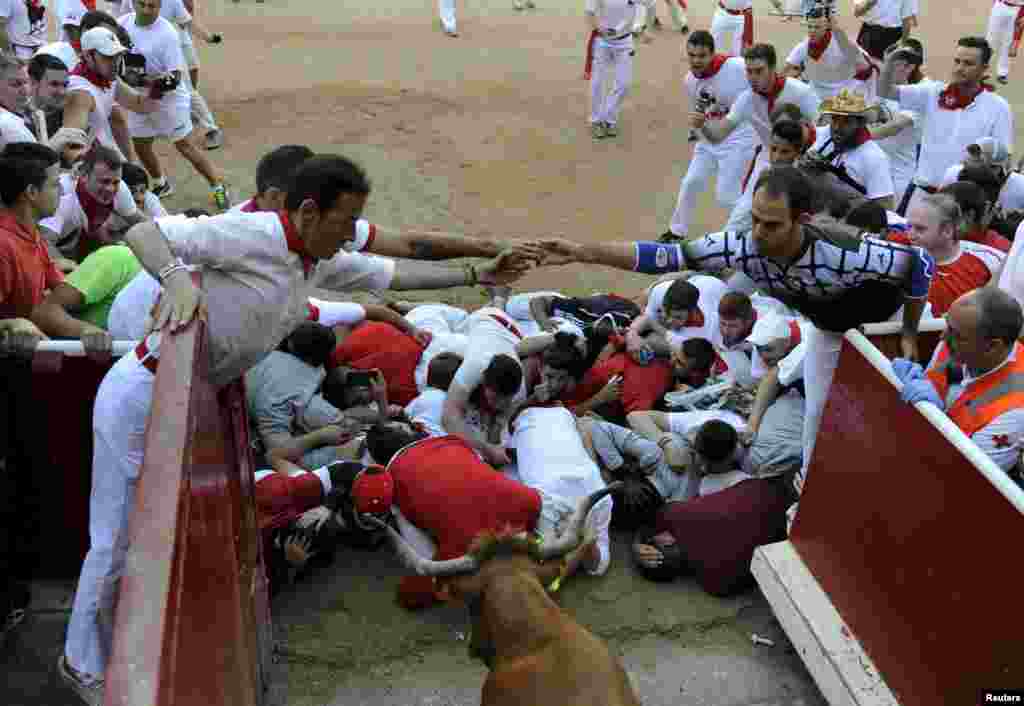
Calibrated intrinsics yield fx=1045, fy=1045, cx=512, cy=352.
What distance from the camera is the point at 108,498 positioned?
12.4ft

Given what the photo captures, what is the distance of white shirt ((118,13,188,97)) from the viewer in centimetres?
879

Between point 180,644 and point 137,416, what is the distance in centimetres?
152

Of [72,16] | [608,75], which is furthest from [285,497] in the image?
[608,75]

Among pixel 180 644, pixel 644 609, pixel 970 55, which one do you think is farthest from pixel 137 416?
pixel 970 55

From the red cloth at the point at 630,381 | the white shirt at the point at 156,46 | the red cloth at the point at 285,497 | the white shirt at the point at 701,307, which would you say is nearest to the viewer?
the red cloth at the point at 285,497

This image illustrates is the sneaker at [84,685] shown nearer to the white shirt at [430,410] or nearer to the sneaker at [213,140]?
the white shirt at [430,410]

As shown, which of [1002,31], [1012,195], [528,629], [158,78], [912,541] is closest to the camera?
[528,629]

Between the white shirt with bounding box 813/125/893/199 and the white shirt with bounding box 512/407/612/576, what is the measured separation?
307cm

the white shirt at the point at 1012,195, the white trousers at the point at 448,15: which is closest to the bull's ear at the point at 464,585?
the white shirt at the point at 1012,195

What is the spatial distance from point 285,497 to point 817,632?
248 centimetres

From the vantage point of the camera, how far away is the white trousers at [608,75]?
11.5 metres

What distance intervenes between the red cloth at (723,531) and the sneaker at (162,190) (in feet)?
19.5

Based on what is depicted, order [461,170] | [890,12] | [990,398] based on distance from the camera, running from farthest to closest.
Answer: [890,12], [461,170], [990,398]

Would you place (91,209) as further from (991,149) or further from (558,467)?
(991,149)
